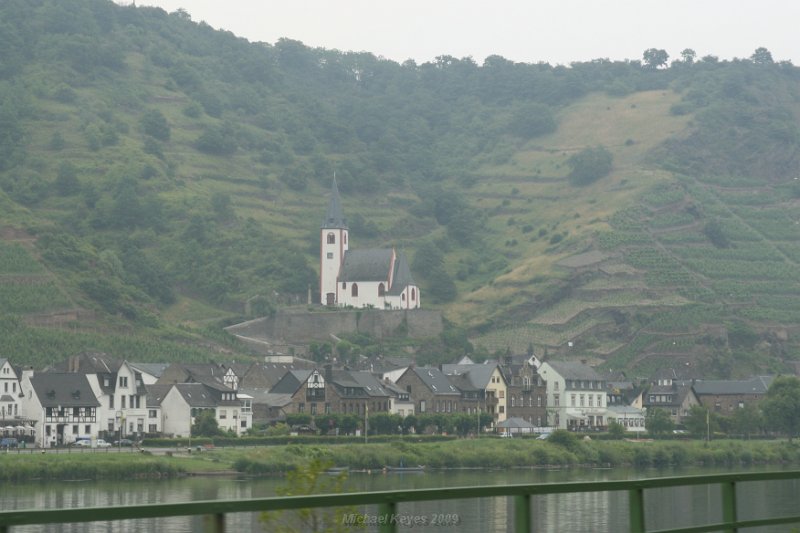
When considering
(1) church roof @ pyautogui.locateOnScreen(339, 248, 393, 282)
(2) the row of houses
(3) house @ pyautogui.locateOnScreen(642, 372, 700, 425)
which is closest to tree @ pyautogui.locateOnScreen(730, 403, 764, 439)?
(2) the row of houses

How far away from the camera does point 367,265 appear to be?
129000 millimetres

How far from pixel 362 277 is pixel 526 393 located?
129ft

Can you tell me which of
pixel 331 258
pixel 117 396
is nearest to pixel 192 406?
pixel 117 396

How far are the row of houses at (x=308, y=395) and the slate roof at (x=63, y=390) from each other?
7 centimetres

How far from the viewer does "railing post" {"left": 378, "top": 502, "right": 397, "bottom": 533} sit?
356 inches

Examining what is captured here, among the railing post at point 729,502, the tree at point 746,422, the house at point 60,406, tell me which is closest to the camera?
the railing post at point 729,502

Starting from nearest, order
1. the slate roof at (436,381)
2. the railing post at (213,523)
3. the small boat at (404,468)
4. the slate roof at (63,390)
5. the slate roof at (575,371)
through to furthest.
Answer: the railing post at (213,523)
the small boat at (404,468)
the slate roof at (63,390)
the slate roof at (436,381)
the slate roof at (575,371)

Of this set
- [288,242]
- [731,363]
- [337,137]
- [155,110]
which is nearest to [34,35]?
[155,110]

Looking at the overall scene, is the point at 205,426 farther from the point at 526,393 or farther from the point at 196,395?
the point at 526,393

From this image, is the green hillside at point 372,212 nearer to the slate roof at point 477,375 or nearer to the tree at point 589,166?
the tree at point 589,166

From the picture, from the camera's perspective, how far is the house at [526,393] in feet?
298

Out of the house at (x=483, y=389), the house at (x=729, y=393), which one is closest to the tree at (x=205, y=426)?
the house at (x=483, y=389)

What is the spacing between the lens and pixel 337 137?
185 metres

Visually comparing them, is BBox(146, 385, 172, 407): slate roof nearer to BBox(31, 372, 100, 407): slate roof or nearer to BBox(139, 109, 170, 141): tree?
BBox(31, 372, 100, 407): slate roof
